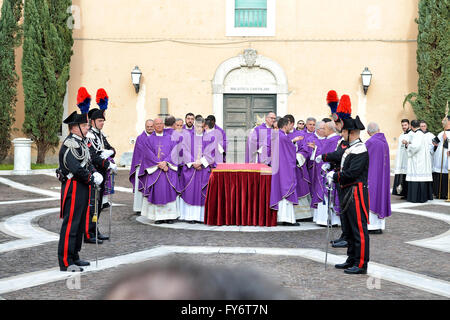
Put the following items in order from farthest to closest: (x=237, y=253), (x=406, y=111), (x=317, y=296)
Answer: (x=406, y=111), (x=237, y=253), (x=317, y=296)

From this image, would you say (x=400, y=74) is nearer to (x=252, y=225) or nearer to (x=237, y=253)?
(x=252, y=225)

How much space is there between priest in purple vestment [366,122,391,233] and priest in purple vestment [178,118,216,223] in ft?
9.53

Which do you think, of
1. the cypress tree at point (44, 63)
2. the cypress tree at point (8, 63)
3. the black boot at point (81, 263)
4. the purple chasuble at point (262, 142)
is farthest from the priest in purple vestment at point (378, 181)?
the cypress tree at point (8, 63)

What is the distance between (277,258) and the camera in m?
6.64

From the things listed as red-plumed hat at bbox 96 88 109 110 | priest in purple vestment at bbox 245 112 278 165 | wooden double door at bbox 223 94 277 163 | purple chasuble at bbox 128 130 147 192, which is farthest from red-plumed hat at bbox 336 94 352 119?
Result: wooden double door at bbox 223 94 277 163

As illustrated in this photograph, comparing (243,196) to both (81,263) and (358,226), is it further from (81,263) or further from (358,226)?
(81,263)

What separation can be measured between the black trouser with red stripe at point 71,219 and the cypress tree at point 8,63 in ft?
45.4

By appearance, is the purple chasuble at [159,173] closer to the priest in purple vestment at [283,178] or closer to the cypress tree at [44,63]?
the priest in purple vestment at [283,178]

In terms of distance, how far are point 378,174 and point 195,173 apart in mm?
3277

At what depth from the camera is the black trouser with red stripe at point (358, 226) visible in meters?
5.89

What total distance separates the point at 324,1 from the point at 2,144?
1256 centimetres

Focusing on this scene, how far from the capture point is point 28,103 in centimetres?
1848

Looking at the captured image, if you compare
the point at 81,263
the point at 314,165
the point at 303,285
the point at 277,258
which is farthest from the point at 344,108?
the point at 314,165

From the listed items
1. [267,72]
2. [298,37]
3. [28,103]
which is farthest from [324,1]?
[28,103]
